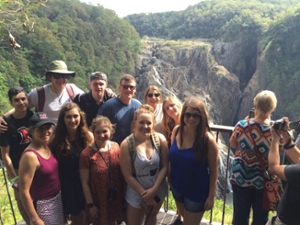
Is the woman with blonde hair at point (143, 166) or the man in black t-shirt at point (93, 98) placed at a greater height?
the man in black t-shirt at point (93, 98)

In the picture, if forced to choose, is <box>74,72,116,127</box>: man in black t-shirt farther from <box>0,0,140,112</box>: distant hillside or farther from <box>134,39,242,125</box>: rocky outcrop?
<box>134,39,242,125</box>: rocky outcrop

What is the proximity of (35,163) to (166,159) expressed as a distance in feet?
3.75

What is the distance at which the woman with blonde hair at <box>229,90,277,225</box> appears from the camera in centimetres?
242

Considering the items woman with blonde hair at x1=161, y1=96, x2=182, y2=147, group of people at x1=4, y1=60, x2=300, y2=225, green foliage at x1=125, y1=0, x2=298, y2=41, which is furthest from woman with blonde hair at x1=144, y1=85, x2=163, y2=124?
green foliage at x1=125, y1=0, x2=298, y2=41

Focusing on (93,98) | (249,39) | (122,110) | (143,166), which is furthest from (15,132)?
(249,39)

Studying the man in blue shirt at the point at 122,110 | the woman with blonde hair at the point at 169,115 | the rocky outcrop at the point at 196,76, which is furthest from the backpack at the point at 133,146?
the rocky outcrop at the point at 196,76

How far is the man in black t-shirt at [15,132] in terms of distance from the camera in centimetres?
279

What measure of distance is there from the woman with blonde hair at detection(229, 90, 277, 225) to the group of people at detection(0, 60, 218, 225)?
11.8 inches

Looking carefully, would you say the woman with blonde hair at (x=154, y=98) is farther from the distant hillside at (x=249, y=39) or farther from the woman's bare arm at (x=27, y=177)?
the distant hillside at (x=249, y=39)

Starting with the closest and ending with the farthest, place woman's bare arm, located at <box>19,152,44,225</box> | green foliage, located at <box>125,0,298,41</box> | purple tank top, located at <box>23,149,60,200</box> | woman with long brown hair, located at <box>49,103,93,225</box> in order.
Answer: woman's bare arm, located at <box>19,152,44,225</box> → purple tank top, located at <box>23,149,60,200</box> → woman with long brown hair, located at <box>49,103,93,225</box> → green foliage, located at <box>125,0,298,41</box>

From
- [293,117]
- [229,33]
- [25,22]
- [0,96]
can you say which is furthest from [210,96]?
[25,22]

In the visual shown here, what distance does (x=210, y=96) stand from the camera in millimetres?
47156

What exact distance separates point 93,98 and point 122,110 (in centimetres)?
49

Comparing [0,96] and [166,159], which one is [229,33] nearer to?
[0,96]
